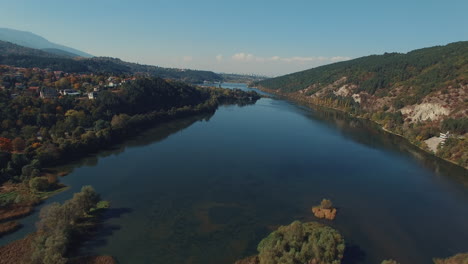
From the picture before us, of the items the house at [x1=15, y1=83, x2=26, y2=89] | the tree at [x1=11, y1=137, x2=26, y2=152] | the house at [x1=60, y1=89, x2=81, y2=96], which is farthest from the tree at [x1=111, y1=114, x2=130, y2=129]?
the house at [x1=15, y1=83, x2=26, y2=89]

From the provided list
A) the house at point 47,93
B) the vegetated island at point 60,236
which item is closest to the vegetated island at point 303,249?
the vegetated island at point 60,236

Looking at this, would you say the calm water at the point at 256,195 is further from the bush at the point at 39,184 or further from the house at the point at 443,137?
the house at the point at 443,137

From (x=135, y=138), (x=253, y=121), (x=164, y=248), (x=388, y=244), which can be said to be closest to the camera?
(x=164, y=248)

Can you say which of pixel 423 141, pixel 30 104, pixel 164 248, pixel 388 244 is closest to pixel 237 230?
pixel 164 248

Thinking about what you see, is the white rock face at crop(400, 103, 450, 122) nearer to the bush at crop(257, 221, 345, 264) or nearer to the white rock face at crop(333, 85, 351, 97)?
the white rock face at crop(333, 85, 351, 97)

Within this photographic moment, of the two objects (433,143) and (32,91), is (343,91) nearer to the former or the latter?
(433,143)

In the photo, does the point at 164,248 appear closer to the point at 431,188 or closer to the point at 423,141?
the point at 431,188

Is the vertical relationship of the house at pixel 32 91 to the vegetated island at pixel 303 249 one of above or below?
above
